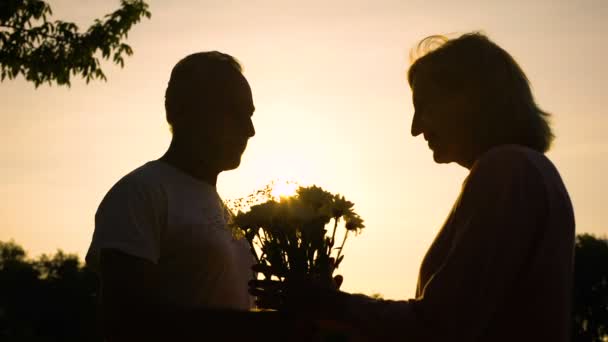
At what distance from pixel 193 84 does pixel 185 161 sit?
22.1 inches

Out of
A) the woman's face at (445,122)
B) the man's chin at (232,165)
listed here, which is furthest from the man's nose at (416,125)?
the man's chin at (232,165)

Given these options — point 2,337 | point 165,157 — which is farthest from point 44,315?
point 165,157

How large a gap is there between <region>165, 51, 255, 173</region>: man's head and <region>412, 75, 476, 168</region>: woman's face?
5.54 ft

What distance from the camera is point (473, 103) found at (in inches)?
163

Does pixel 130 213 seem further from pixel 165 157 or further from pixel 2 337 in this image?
pixel 2 337

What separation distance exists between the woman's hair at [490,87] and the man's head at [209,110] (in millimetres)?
1667

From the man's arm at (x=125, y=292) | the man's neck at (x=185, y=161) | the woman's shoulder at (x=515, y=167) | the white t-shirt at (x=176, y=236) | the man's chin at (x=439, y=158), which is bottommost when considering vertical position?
the man's arm at (x=125, y=292)

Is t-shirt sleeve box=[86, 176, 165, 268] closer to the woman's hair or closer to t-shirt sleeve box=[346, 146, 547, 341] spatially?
t-shirt sleeve box=[346, 146, 547, 341]

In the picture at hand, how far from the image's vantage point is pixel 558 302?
361 centimetres

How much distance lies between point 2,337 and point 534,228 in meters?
74.2

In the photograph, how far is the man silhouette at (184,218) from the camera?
4531 millimetres

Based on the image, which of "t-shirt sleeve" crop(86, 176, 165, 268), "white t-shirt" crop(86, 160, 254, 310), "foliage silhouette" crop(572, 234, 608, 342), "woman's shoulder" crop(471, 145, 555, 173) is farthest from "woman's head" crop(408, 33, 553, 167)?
"foliage silhouette" crop(572, 234, 608, 342)

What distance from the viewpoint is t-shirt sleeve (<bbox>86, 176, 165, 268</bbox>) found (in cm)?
456

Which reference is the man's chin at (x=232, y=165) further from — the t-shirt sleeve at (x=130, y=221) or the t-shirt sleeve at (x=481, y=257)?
the t-shirt sleeve at (x=481, y=257)
